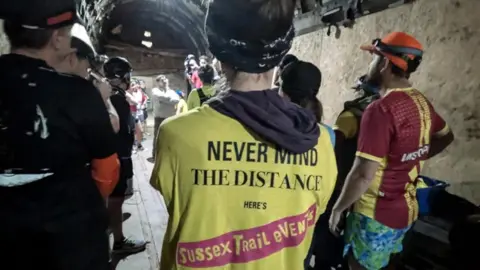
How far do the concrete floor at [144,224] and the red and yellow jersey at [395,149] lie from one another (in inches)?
86.1

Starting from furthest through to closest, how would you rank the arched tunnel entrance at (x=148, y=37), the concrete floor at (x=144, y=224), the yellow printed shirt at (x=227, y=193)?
the arched tunnel entrance at (x=148, y=37) → the concrete floor at (x=144, y=224) → the yellow printed shirt at (x=227, y=193)

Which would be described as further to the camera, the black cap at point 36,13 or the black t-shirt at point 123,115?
the black t-shirt at point 123,115

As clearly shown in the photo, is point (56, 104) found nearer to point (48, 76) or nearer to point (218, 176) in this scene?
point (48, 76)

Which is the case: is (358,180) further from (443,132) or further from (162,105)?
(162,105)

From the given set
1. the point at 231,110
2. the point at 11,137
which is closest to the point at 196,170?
the point at 231,110

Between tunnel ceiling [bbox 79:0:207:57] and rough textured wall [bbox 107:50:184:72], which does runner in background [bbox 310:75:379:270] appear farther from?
rough textured wall [bbox 107:50:184:72]

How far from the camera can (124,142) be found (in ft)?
11.9

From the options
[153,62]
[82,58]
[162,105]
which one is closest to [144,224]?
[82,58]

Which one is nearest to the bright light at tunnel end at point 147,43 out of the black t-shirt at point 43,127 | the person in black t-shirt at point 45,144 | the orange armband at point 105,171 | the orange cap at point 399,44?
the orange cap at point 399,44

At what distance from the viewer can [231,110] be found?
3.85 feet

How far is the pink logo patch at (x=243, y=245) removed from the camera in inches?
46.7

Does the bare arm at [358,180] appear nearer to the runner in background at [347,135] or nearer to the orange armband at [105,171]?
the runner in background at [347,135]

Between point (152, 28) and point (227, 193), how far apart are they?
2119 centimetres

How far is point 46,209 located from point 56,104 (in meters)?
0.41
